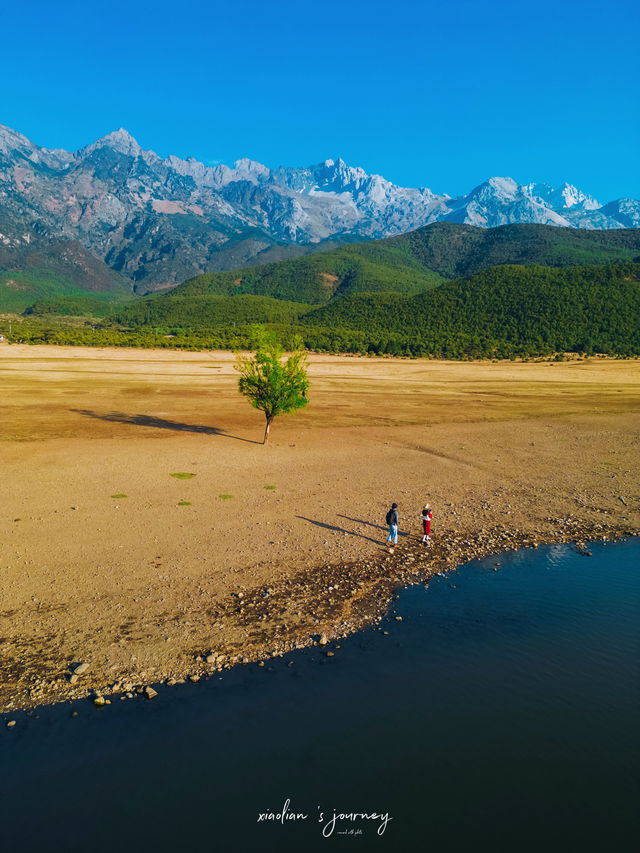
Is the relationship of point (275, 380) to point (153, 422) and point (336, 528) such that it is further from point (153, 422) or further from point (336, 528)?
point (336, 528)

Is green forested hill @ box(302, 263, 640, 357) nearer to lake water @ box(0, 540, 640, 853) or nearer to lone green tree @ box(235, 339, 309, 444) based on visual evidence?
lone green tree @ box(235, 339, 309, 444)

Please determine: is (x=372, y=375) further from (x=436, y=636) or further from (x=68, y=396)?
(x=436, y=636)

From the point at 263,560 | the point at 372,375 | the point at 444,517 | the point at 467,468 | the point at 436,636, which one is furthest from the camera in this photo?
the point at 372,375

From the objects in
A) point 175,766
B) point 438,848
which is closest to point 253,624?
point 175,766

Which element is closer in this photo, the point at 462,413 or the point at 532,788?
the point at 532,788

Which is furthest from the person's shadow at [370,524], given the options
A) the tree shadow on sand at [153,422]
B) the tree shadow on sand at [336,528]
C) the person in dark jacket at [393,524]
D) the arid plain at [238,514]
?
the tree shadow on sand at [153,422]

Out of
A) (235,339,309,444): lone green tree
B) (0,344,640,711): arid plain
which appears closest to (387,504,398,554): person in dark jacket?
(0,344,640,711): arid plain

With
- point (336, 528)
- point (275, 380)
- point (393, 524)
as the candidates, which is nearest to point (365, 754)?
point (393, 524)

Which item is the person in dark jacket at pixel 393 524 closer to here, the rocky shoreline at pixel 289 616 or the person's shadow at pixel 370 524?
the rocky shoreline at pixel 289 616
